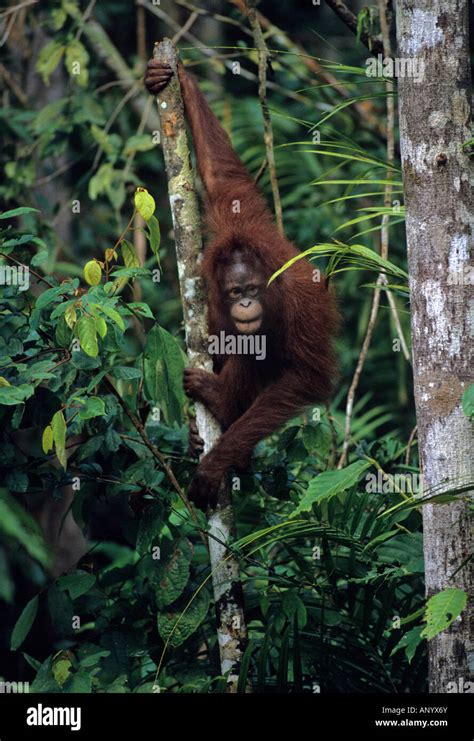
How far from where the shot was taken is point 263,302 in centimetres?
411

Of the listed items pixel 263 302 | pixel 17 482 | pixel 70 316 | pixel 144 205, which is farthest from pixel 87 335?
pixel 263 302

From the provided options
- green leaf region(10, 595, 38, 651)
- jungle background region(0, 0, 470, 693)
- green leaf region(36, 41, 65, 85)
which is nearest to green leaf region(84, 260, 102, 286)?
jungle background region(0, 0, 470, 693)

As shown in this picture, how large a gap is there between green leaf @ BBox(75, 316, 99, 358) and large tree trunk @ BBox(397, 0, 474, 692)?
97 cm

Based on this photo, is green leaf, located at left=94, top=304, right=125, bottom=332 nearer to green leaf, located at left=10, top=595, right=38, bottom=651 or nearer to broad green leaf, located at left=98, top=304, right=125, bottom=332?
broad green leaf, located at left=98, top=304, right=125, bottom=332

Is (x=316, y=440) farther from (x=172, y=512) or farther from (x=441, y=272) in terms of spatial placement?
(x=441, y=272)

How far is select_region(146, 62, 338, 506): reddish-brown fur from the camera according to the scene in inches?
159

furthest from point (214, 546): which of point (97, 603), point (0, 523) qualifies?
point (0, 523)

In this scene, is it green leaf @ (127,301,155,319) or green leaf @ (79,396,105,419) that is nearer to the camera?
green leaf @ (79,396,105,419)

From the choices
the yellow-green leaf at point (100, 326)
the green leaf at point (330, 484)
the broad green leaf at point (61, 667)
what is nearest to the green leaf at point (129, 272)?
the yellow-green leaf at point (100, 326)

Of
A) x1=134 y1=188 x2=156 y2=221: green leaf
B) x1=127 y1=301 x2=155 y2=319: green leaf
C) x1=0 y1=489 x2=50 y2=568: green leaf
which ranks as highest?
x1=134 y1=188 x2=156 y2=221: green leaf

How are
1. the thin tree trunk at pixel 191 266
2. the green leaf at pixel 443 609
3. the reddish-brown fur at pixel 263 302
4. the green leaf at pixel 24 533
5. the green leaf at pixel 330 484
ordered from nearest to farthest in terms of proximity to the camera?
the green leaf at pixel 24 533
the green leaf at pixel 443 609
the green leaf at pixel 330 484
the thin tree trunk at pixel 191 266
the reddish-brown fur at pixel 263 302

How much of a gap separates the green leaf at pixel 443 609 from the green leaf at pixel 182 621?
97cm

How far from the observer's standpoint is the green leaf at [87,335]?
2699 millimetres

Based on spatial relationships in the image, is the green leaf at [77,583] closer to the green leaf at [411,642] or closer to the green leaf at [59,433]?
the green leaf at [59,433]
